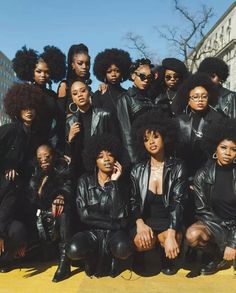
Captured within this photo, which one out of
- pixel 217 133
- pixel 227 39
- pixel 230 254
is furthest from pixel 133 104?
pixel 227 39

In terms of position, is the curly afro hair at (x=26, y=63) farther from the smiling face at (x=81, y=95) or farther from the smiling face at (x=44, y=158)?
the smiling face at (x=44, y=158)

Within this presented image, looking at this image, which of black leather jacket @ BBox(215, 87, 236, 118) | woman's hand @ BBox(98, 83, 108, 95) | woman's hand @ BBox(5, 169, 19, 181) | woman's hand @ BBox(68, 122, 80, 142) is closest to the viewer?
woman's hand @ BBox(5, 169, 19, 181)

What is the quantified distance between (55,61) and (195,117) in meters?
2.54

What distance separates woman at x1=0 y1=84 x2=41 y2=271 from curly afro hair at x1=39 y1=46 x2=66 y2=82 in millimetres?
1227

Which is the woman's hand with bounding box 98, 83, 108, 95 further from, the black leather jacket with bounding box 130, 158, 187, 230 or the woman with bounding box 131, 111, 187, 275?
the black leather jacket with bounding box 130, 158, 187, 230

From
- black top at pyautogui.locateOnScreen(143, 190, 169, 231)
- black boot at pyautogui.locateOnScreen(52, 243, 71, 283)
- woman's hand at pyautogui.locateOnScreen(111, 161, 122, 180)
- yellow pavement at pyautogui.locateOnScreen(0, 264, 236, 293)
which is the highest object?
woman's hand at pyautogui.locateOnScreen(111, 161, 122, 180)

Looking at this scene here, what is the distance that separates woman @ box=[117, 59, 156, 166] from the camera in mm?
5602

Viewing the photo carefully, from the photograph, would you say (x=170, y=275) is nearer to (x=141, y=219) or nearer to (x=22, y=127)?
(x=141, y=219)

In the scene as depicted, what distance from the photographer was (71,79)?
6.44m

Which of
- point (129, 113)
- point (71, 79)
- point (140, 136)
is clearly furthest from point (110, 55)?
point (140, 136)

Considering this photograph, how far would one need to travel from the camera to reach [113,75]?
6.47 m

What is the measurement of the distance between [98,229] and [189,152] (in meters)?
1.55

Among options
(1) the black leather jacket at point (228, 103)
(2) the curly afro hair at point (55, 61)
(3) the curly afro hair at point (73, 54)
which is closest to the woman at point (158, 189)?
(1) the black leather jacket at point (228, 103)

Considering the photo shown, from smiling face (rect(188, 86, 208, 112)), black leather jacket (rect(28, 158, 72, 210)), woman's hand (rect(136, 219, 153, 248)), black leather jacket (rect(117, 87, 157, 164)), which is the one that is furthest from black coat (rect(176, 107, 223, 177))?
black leather jacket (rect(28, 158, 72, 210))
